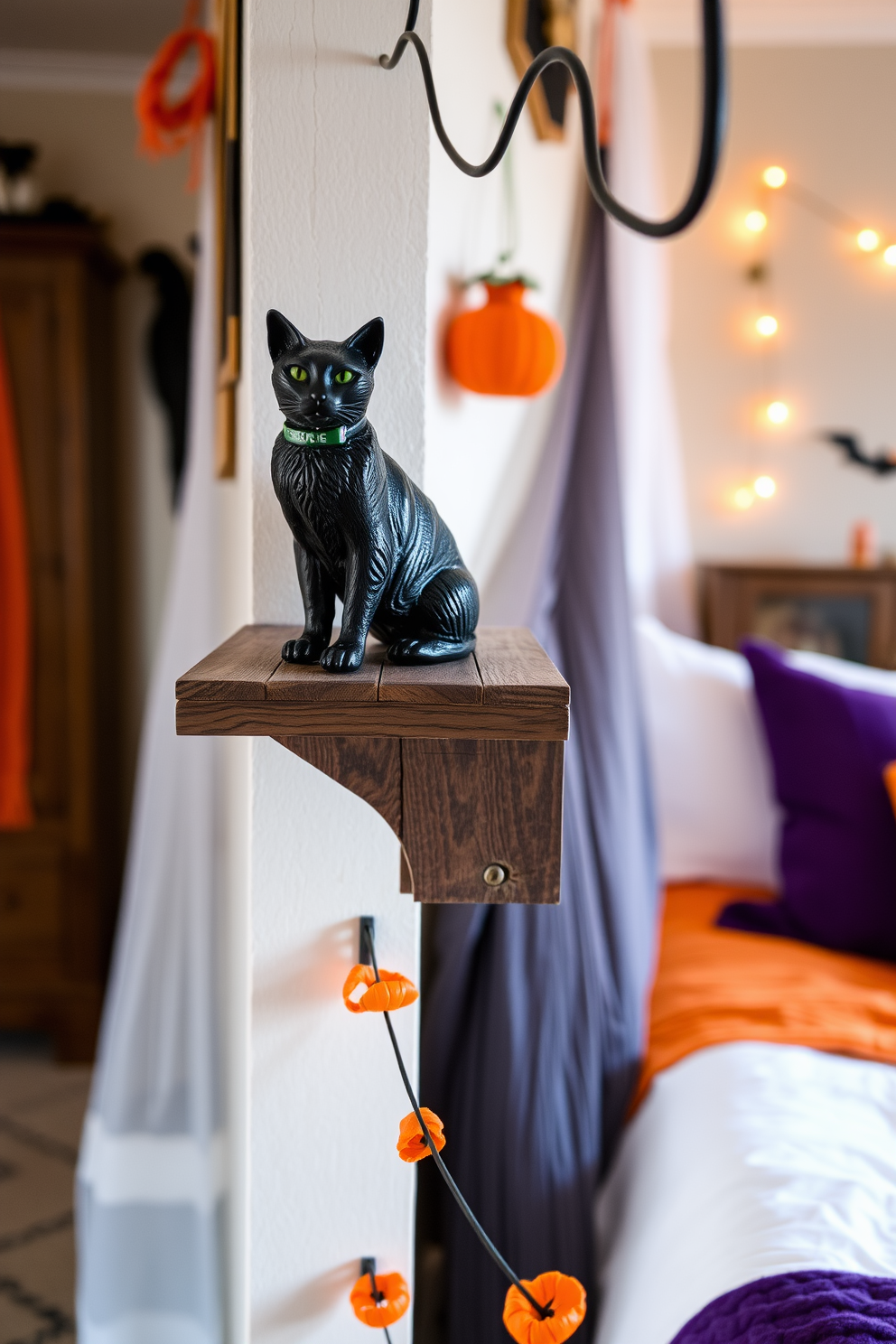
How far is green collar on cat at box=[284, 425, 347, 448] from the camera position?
654mm

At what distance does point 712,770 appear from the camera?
1.81 m

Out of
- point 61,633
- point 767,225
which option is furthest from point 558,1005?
point 767,225

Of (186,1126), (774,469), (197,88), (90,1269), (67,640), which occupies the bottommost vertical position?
(90,1269)

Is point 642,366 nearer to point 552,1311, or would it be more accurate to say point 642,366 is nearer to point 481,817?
point 481,817

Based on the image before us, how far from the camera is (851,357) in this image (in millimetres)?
2355

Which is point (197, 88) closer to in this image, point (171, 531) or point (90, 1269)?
point (171, 531)

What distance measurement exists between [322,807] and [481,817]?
199 millimetres

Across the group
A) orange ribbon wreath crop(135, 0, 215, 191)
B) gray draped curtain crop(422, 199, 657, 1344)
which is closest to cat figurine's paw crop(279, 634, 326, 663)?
gray draped curtain crop(422, 199, 657, 1344)

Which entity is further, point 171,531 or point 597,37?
point 171,531

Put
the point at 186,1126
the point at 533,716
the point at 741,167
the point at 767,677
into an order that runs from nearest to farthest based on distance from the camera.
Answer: the point at 533,716 < the point at 186,1126 < the point at 767,677 < the point at 741,167

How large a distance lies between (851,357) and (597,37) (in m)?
1.00

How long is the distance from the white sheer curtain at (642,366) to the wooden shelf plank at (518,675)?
A: 2.70 ft

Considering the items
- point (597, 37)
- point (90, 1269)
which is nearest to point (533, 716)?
point (90, 1269)

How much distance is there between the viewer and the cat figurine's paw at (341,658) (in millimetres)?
660
